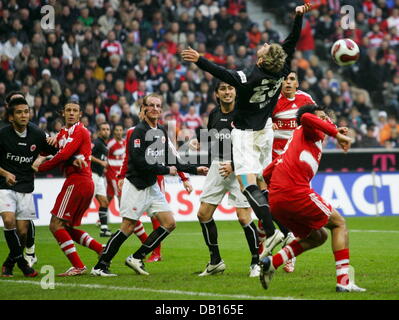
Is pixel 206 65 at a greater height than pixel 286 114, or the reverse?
pixel 206 65

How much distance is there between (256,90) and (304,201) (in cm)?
181

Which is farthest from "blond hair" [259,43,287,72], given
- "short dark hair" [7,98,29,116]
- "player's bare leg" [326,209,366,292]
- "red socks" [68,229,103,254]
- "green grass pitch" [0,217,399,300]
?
"red socks" [68,229,103,254]

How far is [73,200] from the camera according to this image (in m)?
10.3

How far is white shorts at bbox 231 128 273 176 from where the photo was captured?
31.3 ft

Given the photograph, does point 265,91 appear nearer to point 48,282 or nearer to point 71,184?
point 71,184

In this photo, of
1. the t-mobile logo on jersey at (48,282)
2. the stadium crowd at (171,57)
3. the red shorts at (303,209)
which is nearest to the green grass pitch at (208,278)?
the t-mobile logo on jersey at (48,282)

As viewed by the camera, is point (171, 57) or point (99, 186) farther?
point (171, 57)

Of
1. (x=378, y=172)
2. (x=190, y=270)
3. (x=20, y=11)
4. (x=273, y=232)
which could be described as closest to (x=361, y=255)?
(x=190, y=270)

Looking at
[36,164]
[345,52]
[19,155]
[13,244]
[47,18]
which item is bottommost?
[13,244]

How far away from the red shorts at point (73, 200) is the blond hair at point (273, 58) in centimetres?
284

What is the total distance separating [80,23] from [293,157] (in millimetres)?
15905

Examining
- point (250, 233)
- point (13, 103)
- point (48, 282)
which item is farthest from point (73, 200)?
point (250, 233)

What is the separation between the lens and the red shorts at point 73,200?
10289 mm

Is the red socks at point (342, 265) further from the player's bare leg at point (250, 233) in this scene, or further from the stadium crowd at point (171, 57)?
the stadium crowd at point (171, 57)
